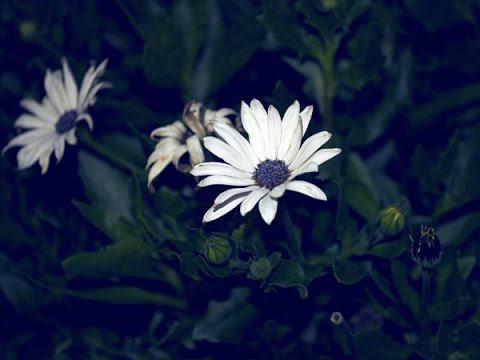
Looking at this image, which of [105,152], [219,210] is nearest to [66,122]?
[105,152]

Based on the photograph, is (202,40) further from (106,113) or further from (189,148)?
(189,148)

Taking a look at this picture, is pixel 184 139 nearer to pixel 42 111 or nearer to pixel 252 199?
pixel 252 199

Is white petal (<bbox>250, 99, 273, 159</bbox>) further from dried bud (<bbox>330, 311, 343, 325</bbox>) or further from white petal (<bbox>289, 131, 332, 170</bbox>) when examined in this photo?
dried bud (<bbox>330, 311, 343, 325</bbox>)

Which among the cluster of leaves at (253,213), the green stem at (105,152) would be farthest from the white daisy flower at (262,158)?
the green stem at (105,152)

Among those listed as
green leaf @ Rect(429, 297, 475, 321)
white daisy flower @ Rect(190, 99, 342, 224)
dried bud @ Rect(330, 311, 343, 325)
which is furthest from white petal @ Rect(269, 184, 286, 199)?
green leaf @ Rect(429, 297, 475, 321)

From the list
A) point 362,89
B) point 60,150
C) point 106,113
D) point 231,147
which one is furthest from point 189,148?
point 362,89

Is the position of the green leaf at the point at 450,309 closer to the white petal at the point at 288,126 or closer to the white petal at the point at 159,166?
the white petal at the point at 288,126
